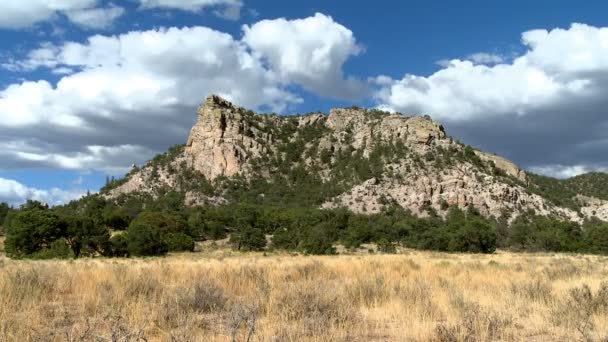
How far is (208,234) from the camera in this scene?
7719 cm

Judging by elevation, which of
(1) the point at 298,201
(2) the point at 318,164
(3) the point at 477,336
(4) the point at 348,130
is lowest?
(3) the point at 477,336

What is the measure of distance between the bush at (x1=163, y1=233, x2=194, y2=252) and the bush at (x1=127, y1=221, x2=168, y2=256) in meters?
3.92

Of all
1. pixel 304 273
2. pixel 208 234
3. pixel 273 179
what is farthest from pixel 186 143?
pixel 304 273

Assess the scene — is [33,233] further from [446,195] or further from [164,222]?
[446,195]

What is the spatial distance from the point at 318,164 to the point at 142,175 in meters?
44.1

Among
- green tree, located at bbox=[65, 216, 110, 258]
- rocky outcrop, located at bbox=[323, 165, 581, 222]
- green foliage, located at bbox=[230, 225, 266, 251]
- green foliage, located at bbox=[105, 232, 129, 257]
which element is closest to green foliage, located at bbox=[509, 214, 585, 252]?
rocky outcrop, located at bbox=[323, 165, 581, 222]

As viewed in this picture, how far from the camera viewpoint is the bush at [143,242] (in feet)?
158

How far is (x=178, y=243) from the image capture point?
56.8 meters

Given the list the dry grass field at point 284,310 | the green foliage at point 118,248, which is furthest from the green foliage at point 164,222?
the dry grass field at point 284,310

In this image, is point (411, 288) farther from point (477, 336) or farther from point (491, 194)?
point (491, 194)

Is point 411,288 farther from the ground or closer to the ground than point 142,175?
closer to the ground

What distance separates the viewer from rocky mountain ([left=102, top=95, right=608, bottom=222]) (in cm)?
10788

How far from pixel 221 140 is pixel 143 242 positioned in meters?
80.1

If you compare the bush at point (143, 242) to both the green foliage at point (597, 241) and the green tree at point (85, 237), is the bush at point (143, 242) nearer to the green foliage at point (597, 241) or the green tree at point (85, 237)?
the green tree at point (85, 237)
